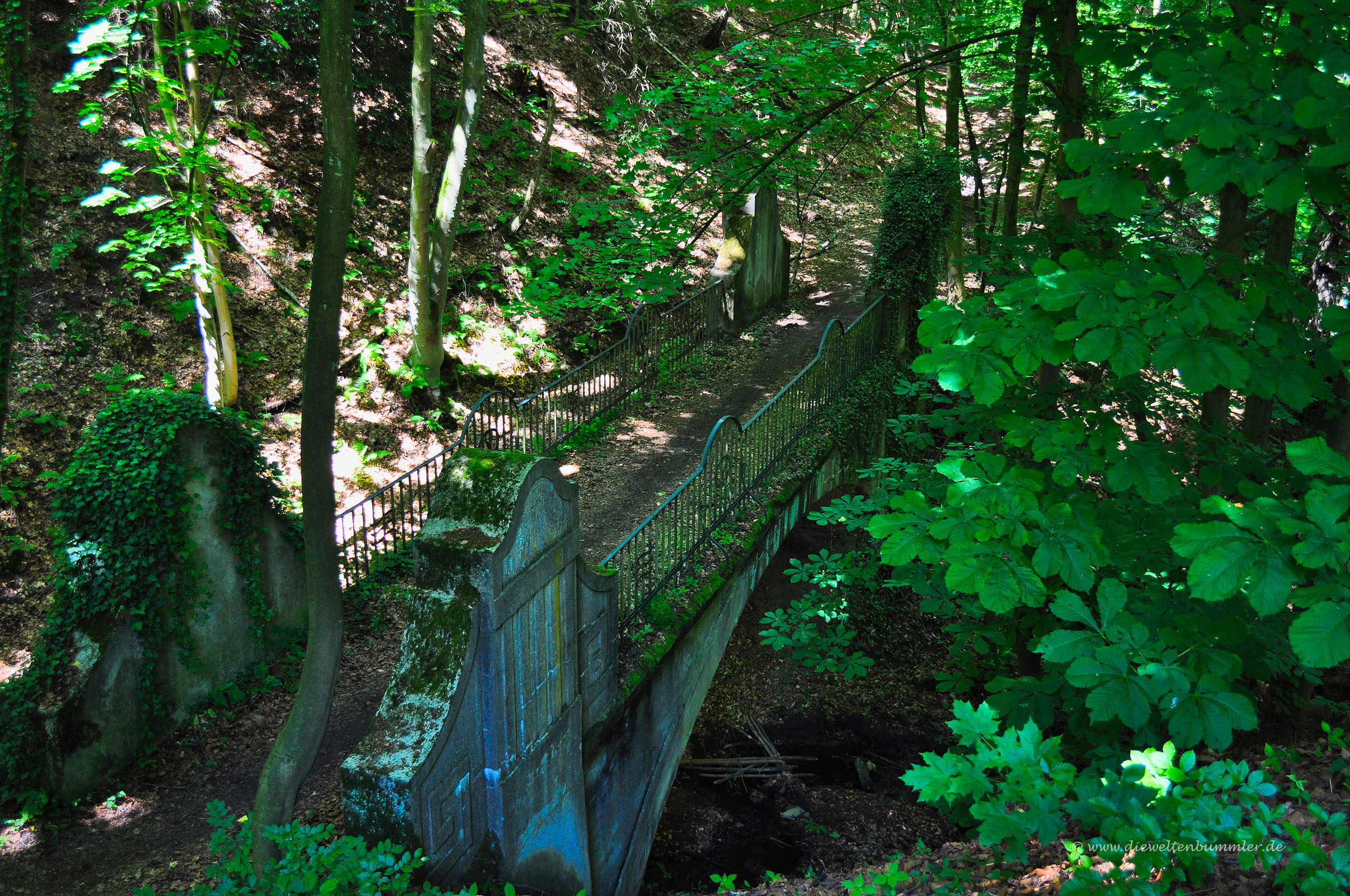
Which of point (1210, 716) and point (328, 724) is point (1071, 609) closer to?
point (1210, 716)

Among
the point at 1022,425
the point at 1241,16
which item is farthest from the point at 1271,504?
the point at 1241,16

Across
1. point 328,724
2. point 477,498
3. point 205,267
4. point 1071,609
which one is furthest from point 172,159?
point 1071,609

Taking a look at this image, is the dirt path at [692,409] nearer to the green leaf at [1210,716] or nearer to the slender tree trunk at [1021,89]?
the slender tree trunk at [1021,89]

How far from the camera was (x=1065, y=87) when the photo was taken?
7871 millimetres

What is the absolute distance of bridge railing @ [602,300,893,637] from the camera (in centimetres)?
835

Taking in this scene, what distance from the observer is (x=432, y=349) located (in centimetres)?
1284

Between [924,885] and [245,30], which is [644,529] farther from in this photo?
[245,30]

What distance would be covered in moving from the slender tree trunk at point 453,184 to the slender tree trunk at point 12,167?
5921mm

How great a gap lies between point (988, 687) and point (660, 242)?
5.93 m

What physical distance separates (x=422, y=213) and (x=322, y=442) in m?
7.82

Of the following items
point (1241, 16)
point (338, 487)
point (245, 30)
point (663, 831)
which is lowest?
point (663, 831)

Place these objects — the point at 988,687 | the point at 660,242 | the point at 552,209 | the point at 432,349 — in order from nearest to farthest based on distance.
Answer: the point at 988,687, the point at 660,242, the point at 432,349, the point at 552,209

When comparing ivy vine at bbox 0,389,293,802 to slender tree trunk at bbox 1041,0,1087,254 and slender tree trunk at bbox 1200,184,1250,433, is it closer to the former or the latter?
slender tree trunk at bbox 1041,0,1087,254

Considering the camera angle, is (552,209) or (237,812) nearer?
(237,812)
